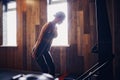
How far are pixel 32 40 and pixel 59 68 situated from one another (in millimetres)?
1214


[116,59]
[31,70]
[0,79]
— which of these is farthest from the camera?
[31,70]

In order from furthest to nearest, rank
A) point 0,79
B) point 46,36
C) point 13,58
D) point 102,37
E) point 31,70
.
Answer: point 13,58 → point 31,70 → point 0,79 → point 46,36 → point 102,37

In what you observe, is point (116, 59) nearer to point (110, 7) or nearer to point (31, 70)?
point (110, 7)

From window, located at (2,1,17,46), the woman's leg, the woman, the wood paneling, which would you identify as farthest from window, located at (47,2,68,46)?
the woman's leg

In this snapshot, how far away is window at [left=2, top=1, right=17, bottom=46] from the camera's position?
626 cm

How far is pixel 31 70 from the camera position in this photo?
5.59 metres

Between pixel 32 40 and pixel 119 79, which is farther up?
pixel 32 40

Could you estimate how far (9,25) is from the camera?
6410 mm

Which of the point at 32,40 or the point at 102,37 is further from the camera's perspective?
the point at 32,40

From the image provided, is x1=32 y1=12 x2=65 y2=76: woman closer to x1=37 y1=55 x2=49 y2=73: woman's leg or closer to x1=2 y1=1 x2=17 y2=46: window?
x1=37 y1=55 x2=49 y2=73: woman's leg

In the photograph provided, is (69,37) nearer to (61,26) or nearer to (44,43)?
(61,26)

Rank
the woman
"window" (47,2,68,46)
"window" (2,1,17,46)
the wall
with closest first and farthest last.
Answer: the woman
the wall
"window" (47,2,68,46)
"window" (2,1,17,46)

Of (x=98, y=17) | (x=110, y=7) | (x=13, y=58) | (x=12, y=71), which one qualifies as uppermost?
(x=110, y=7)

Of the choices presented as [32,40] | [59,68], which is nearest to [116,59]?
[59,68]
